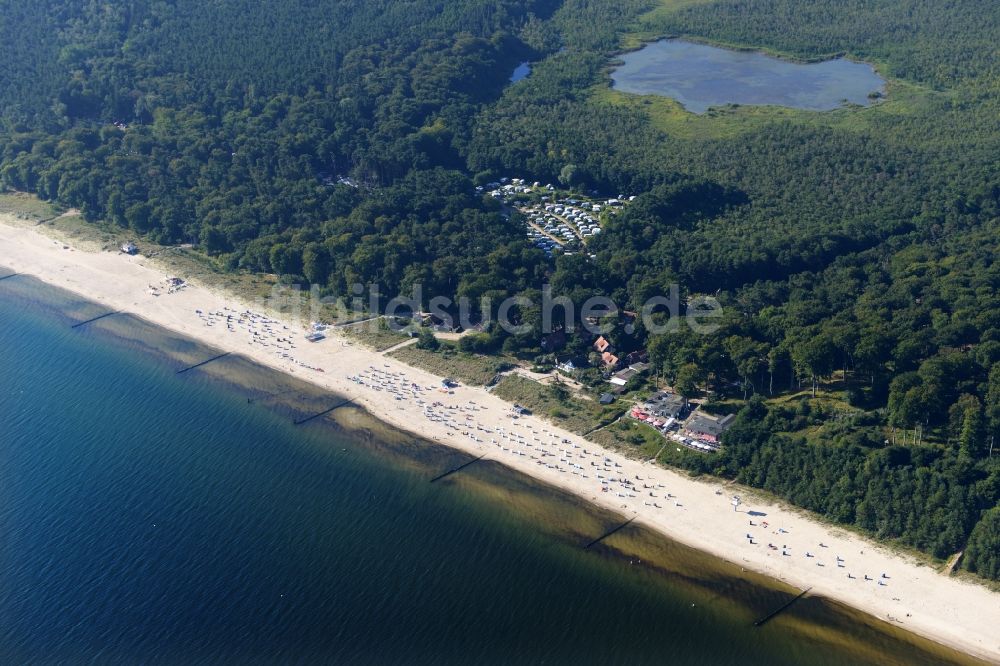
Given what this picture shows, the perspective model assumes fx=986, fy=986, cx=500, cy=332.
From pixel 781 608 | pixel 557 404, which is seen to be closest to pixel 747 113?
pixel 557 404

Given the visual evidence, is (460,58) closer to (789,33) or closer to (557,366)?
(789,33)

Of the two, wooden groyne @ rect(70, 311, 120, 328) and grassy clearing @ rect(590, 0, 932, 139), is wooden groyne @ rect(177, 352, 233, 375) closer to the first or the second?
wooden groyne @ rect(70, 311, 120, 328)

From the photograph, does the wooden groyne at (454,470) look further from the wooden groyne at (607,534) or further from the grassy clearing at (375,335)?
the grassy clearing at (375,335)

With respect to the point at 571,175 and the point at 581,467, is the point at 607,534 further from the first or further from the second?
the point at 571,175

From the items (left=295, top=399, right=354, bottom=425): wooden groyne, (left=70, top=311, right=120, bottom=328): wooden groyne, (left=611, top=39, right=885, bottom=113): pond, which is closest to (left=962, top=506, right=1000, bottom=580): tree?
(left=295, top=399, right=354, bottom=425): wooden groyne

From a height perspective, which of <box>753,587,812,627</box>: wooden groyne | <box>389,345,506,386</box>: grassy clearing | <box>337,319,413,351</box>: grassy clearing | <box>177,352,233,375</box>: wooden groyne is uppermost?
<box>337,319,413,351</box>: grassy clearing

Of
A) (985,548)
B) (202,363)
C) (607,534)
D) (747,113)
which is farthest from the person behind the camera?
Result: (747,113)

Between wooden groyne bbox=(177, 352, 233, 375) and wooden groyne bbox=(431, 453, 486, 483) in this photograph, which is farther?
wooden groyne bbox=(177, 352, 233, 375)
